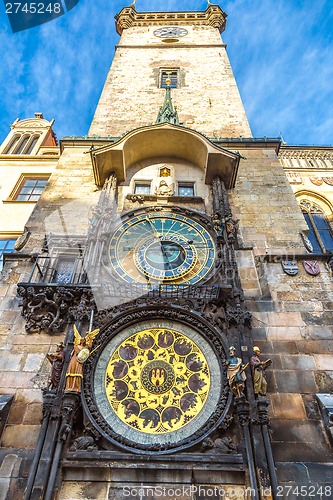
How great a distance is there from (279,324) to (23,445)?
189 inches

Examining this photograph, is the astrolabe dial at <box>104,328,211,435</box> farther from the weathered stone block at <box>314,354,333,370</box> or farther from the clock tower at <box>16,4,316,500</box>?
the weathered stone block at <box>314,354,333,370</box>

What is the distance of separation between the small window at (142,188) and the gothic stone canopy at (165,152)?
0.43 metres

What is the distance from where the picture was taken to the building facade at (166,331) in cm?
546

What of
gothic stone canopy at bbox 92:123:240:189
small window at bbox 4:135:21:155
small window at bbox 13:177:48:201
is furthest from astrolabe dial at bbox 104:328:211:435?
small window at bbox 4:135:21:155

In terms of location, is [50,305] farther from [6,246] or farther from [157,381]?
[6,246]

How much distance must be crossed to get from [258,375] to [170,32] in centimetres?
2008

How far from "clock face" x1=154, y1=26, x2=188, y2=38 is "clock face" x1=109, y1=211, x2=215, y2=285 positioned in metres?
15.0

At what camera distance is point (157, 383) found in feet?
20.9

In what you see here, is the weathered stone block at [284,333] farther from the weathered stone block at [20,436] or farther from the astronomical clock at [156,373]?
the weathered stone block at [20,436]

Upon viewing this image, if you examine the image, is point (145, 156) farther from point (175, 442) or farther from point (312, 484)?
point (312, 484)

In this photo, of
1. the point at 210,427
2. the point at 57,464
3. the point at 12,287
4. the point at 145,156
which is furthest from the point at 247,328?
the point at 145,156

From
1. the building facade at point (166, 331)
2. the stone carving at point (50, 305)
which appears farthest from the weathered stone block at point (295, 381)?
the stone carving at point (50, 305)

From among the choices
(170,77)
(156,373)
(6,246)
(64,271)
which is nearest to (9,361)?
(64,271)

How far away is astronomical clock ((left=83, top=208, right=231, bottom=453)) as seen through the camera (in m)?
5.86
